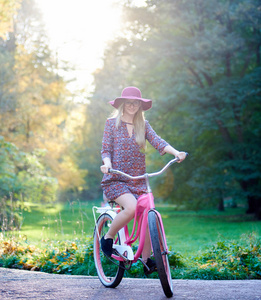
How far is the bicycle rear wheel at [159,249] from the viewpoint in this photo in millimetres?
4055

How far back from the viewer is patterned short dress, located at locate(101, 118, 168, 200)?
4.75 m

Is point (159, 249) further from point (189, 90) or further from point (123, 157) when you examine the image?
point (189, 90)

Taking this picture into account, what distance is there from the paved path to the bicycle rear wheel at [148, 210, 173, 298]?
0.18 m

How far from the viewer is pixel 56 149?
2434 centimetres

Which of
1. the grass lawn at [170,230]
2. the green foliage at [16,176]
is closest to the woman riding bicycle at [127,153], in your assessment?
the grass lawn at [170,230]

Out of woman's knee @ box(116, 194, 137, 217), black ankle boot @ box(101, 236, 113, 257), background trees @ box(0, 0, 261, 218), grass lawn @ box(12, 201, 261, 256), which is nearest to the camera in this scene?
woman's knee @ box(116, 194, 137, 217)

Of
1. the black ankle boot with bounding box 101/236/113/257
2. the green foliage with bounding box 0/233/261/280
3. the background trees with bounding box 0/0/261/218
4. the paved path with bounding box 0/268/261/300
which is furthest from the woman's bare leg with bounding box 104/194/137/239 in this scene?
the background trees with bounding box 0/0/261/218

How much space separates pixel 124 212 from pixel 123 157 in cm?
55

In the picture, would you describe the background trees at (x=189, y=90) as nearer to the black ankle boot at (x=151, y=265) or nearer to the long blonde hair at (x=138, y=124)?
the long blonde hair at (x=138, y=124)

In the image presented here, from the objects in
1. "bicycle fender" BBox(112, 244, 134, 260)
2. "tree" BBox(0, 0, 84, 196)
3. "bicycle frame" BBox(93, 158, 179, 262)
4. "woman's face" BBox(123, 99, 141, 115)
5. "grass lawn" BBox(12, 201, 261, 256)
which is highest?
"tree" BBox(0, 0, 84, 196)

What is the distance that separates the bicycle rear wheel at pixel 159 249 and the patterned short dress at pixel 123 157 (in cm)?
54

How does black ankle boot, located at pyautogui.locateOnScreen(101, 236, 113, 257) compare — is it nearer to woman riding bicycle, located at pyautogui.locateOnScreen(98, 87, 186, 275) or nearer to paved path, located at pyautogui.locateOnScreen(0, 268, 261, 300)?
woman riding bicycle, located at pyautogui.locateOnScreen(98, 87, 186, 275)

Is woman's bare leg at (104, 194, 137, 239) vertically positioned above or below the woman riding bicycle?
below

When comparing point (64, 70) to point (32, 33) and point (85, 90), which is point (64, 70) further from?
point (85, 90)
